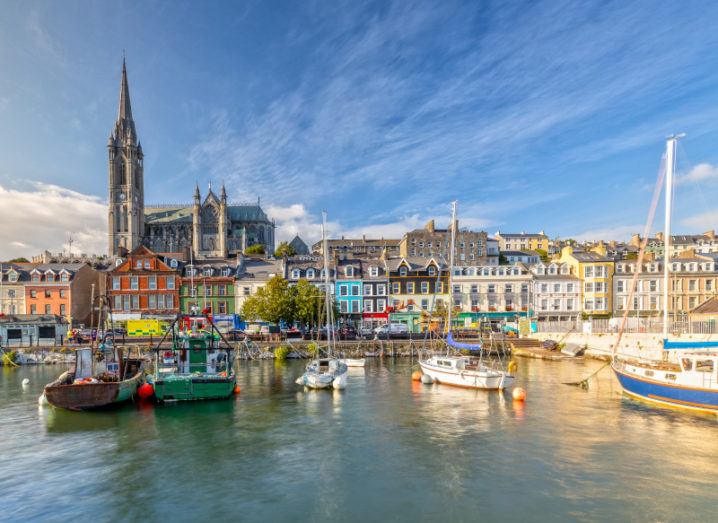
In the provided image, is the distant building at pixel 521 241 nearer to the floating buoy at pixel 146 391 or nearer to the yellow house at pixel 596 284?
the yellow house at pixel 596 284

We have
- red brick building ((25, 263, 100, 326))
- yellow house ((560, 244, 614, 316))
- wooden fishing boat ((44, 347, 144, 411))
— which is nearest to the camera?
wooden fishing boat ((44, 347, 144, 411))

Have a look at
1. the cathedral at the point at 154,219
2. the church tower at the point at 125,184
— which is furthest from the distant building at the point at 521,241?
the church tower at the point at 125,184

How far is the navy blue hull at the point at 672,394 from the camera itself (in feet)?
89.8

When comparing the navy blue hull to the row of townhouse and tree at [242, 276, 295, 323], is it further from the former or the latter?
the row of townhouse

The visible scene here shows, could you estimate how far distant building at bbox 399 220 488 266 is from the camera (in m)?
104

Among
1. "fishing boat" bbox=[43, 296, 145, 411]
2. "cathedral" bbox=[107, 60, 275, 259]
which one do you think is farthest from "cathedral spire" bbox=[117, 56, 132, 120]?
"fishing boat" bbox=[43, 296, 145, 411]

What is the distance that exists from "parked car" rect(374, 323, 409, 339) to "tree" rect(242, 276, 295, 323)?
12.7 metres

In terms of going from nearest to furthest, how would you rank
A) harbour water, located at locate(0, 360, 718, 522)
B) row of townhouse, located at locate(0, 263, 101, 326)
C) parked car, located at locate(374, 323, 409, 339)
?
harbour water, located at locate(0, 360, 718, 522)
parked car, located at locate(374, 323, 409, 339)
row of townhouse, located at locate(0, 263, 101, 326)

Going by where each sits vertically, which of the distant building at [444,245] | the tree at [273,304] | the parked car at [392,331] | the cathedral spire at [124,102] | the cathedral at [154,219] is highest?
the cathedral spire at [124,102]

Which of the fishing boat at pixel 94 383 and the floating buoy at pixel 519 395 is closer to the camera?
the fishing boat at pixel 94 383

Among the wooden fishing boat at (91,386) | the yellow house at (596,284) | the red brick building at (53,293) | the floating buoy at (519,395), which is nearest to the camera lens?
the wooden fishing boat at (91,386)

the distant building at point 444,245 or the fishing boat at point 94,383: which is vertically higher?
the distant building at point 444,245

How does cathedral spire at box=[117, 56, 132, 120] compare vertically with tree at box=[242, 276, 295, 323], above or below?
above

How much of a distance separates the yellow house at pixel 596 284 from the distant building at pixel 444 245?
3066 centimetres
